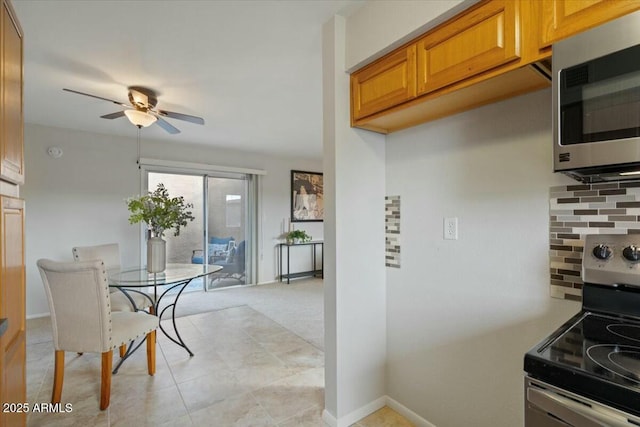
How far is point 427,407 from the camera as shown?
5.84 feet

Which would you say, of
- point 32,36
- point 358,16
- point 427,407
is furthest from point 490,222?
point 32,36

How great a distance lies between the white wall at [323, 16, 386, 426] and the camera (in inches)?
70.6

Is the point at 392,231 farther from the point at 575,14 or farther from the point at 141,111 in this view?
the point at 141,111

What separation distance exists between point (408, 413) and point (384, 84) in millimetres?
1938

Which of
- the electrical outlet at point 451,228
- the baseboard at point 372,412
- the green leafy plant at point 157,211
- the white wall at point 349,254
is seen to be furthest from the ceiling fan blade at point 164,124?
the baseboard at point 372,412

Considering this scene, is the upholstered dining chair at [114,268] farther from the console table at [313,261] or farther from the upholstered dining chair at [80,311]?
the console table at [313,261]

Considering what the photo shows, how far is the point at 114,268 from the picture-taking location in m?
3.31

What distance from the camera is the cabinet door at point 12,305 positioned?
111 cm

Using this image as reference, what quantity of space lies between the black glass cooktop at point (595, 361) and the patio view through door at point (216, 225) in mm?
5019

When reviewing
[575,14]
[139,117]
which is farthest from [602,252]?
[139,117]

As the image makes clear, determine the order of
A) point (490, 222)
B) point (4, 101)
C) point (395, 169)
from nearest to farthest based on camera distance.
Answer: point (4, 101) → point (490, 222) → point (395, 169)

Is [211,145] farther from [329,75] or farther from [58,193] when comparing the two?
[329,75]

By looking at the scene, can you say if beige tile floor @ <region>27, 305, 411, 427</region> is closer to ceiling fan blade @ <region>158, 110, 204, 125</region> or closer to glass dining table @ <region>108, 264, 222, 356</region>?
glass dining table @ <region>108, 264, 222, 356</region>

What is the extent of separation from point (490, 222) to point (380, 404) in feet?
4.46
